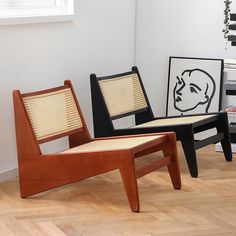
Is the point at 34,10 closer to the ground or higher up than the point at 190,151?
higher up

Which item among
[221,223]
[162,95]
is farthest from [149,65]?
[221,223]

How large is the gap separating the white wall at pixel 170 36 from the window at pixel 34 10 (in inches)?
37.5

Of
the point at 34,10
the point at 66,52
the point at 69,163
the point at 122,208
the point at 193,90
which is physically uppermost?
the point at 34,10

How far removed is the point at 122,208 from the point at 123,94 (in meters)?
1.35

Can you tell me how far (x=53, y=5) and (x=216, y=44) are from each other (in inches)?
57.4

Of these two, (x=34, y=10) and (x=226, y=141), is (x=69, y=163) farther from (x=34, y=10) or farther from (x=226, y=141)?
(x=226, y=141)

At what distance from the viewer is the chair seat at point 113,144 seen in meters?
4.16

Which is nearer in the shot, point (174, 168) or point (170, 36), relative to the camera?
point (174, 168)

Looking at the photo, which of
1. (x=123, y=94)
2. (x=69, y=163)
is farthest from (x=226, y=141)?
(x=69, y=163)

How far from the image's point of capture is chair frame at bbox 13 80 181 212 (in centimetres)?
402

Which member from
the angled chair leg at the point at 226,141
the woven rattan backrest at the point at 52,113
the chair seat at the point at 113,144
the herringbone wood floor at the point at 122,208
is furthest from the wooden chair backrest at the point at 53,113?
the angled chair leg at the point at 226,141

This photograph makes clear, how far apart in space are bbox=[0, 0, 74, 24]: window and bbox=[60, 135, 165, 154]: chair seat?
98 cm

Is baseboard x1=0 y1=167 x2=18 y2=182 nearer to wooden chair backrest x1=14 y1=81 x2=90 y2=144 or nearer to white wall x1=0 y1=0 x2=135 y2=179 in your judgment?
white wall x1=0 y1=0 x2=135 y2=179

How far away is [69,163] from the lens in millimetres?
4188
